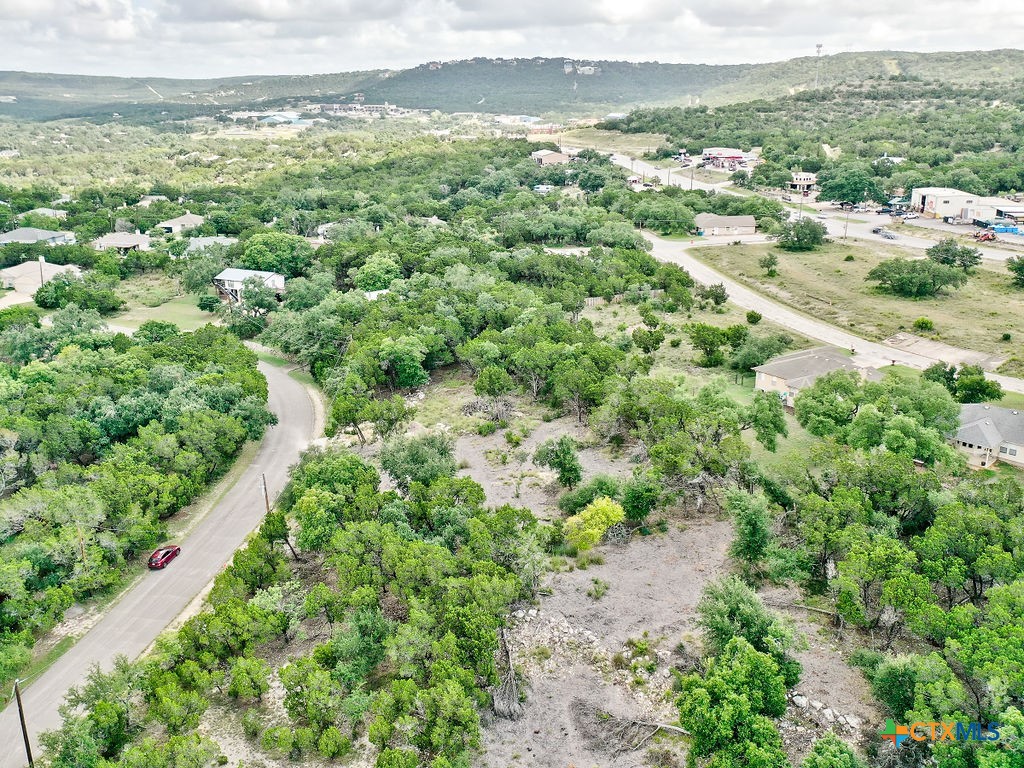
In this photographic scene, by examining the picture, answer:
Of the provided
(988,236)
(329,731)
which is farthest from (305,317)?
(988,236)

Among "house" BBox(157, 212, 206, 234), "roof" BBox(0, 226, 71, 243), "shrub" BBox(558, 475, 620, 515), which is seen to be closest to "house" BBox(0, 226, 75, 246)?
"roof" BBox(0, 226, 71, 243)

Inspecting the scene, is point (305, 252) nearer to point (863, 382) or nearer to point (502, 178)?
point (502, 178)

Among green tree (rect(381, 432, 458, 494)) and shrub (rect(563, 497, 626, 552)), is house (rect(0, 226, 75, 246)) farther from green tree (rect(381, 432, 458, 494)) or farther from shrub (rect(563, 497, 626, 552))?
shrub (rect(563, 497, 626, 552))

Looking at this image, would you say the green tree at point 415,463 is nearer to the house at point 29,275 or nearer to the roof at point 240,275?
the roof at point 240,275

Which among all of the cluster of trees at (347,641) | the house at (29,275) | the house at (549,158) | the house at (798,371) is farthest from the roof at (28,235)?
the house at (798,371)

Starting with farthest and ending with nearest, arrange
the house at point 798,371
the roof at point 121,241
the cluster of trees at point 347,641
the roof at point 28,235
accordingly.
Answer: the roof at point 121,241 → the roof at point 28,235 → the house at point 798,371 → the cluster of trees at point 347,641

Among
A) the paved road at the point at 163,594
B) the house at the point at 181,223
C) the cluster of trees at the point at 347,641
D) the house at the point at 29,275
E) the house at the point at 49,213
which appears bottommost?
the paved road at the point at 163,594
